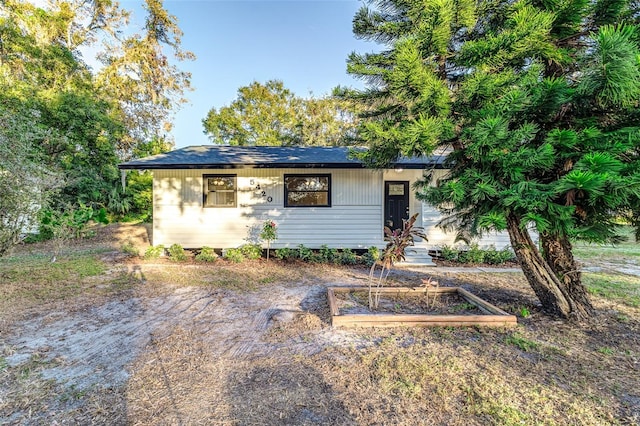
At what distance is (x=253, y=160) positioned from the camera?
8.11m

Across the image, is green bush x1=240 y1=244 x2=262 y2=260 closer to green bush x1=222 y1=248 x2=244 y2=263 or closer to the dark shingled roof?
green bush x1=222 y1=248 x2=244 y2=263

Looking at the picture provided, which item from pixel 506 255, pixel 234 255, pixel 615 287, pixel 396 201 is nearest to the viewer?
pixel 615 287

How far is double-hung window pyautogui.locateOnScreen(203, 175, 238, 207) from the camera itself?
8398 mm

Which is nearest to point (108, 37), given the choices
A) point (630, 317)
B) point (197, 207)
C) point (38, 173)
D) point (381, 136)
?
point (197, 207)

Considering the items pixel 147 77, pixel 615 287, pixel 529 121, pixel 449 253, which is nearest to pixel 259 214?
pixel 449 253

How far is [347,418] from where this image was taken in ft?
6.79

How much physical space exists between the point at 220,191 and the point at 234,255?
2.03 metres

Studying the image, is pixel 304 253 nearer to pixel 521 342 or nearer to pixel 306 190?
pixel 306 190

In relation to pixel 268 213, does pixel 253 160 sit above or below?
above

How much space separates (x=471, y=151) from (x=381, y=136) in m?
1.07

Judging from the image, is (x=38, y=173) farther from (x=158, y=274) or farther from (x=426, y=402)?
(x=426, y=402)

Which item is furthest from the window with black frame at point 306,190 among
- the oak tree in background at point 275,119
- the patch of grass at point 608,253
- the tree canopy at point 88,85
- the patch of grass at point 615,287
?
the oak tree in background at point 275,119

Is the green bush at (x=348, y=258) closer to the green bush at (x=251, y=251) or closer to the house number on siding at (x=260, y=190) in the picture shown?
the green bush at (x=251, y=251)

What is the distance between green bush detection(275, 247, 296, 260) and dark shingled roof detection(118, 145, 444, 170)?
2.32 meters
